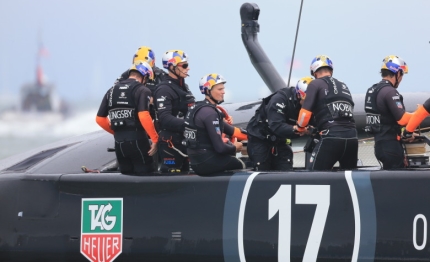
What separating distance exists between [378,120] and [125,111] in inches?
83.2

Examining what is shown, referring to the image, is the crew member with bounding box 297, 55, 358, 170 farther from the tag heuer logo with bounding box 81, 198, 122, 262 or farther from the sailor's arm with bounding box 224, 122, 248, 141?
the tag heuer logo with bounding box 81, 198, 122, 262

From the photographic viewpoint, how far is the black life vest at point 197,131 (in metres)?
7.79

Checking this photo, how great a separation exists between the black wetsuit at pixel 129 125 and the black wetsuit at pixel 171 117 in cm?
14

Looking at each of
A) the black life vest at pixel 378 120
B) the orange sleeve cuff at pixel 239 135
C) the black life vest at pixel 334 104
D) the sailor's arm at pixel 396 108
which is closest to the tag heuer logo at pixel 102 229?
the orange sleeve cuff at pixel 239 135

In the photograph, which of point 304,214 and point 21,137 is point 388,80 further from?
point 21,137

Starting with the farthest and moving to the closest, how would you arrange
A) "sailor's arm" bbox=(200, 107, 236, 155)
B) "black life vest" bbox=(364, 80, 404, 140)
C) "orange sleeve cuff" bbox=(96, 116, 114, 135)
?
"orange sleeve cuff" bbox=(96, 116, 114, 135), "black life vest" bbox=(364, 80, 404, 140), "sailor's arm" bbox=(200, 107, 236, 155)

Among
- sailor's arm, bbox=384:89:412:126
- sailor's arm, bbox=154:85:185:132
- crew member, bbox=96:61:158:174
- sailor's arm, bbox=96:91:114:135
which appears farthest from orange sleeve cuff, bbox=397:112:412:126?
sailor's arm, bbox=96:91:114:135

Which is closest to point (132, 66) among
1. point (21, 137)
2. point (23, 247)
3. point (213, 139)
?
point (213, 139)

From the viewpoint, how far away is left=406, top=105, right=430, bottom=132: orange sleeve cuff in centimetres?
Result: 757

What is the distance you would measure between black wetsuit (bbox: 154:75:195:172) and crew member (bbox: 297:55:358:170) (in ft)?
3.61

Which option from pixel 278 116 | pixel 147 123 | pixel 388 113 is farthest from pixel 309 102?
pixel 147 123

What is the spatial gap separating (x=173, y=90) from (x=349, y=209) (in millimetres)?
2033

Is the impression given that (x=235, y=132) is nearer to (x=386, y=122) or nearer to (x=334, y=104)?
(x=334, y=104)

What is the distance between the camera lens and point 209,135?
7.74m
